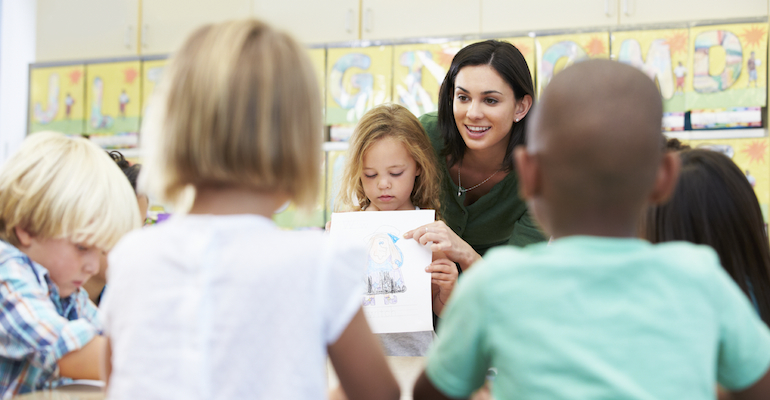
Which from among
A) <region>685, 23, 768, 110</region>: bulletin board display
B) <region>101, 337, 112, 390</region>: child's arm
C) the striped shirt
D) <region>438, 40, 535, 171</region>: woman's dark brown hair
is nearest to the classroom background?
<region>685, 23, 768, 110</region>: bulletin board display

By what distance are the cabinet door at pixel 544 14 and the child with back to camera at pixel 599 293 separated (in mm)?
2868

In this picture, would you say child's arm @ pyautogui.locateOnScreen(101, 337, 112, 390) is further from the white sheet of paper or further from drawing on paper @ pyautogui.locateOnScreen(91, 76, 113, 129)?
drawing on paper @ pyautogui.locateOnScreen(91, 76, 113, 129)

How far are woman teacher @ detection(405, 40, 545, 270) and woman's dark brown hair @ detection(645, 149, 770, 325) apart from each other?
0.73 metres

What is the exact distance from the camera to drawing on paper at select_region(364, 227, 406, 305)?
4.52ft

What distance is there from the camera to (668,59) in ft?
9.86

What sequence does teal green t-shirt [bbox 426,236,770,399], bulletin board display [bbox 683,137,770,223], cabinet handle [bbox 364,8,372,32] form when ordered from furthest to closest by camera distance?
cabinet handle [bbox 364,8,372,32]
bulletin board display [bbox 683,137,770,223]
teal green t-shirt [bbox 426,236,770,399]

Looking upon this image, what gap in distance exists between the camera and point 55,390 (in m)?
0.93

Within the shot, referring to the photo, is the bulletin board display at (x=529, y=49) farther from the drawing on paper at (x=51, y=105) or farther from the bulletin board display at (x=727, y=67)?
the drawing on paper at (x=51, y=105)

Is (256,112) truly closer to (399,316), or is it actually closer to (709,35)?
(399,316)

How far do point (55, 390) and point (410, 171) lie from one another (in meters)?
1.02

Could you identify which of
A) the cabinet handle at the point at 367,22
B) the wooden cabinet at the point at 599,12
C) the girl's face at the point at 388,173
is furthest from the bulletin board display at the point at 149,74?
the girl's face at the point at 388,173

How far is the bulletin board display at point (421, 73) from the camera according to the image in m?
3.31

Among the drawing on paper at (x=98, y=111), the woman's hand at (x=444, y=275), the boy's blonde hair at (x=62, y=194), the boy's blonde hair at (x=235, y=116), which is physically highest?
the drawing on paper at (x=98, y=111)

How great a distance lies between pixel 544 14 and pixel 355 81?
3.56 ft
